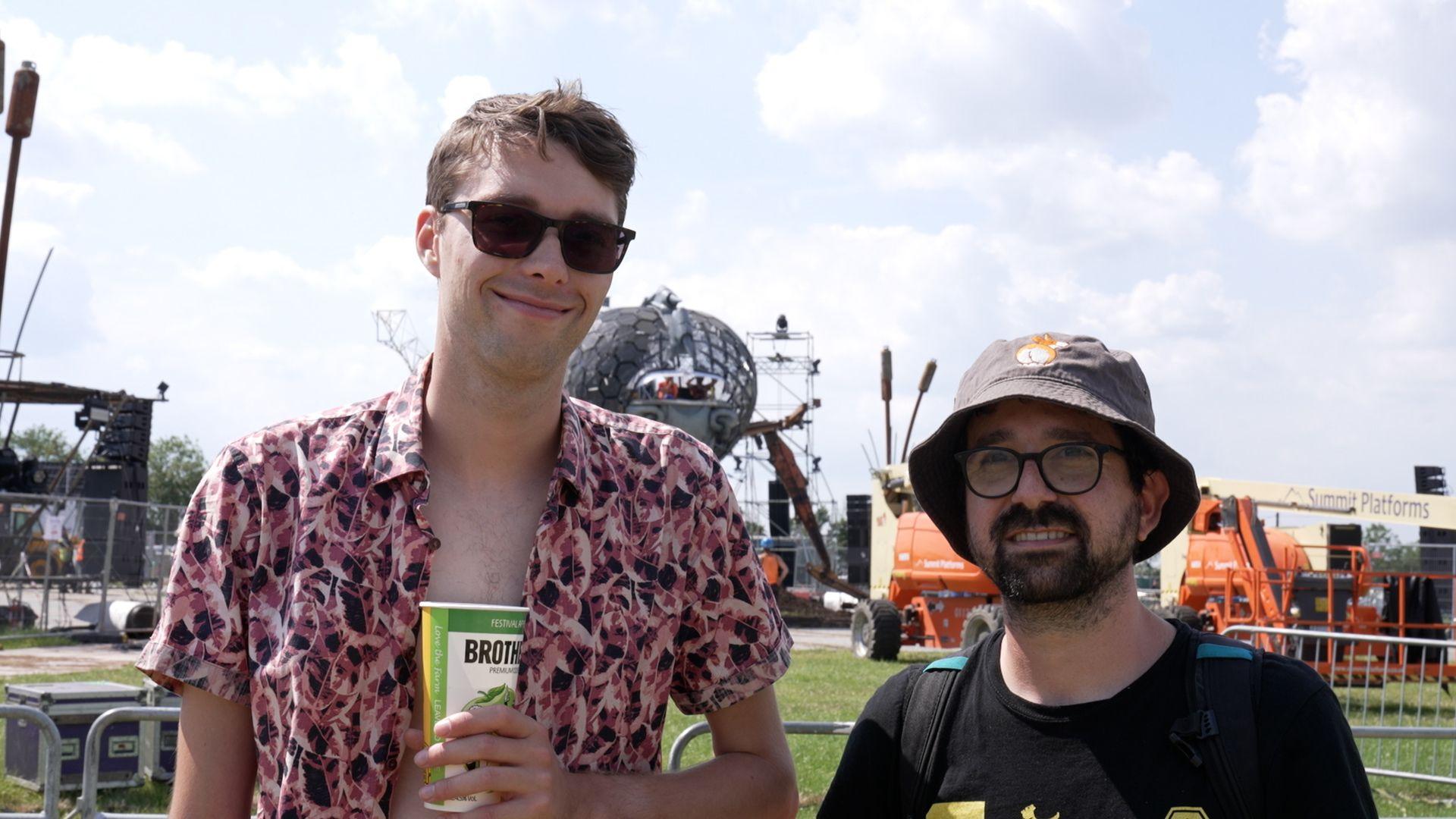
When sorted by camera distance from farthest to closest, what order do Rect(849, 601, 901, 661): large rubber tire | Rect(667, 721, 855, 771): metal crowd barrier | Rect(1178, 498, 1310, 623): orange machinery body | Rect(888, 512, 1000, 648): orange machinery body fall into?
Rect(888, 512, 1000, 648): orange machinery body, Rect(849, 601, 901, 661): large rubber tire, Rect(1178, 498, 1310, 623): orange machinery body, Rect(667, 721, 855, 771): metal crowd barrier

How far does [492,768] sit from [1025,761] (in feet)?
3.23

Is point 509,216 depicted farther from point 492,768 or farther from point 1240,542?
point 1240,542

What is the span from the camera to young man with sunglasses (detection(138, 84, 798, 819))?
7.85 ft

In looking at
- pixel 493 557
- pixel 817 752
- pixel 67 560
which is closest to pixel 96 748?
pixel 493 557

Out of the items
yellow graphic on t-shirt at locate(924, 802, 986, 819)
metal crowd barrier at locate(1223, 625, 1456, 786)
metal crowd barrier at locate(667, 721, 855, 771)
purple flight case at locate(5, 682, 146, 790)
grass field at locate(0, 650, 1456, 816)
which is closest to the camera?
yellow graphic on t-shirt at locate(924, 802, 986, 819)

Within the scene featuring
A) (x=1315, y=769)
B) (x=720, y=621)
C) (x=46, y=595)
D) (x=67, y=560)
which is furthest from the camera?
(x=67, y=560)

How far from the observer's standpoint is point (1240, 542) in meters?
17.5

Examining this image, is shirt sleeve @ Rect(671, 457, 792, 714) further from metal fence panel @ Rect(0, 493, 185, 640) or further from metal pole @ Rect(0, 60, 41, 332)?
metal pole @ Rect(0, 60, 41, 332)

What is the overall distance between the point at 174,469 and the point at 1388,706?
9155cm

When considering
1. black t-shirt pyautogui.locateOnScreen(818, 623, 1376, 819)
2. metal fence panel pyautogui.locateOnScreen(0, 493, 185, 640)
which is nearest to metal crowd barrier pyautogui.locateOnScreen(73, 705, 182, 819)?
black t-shirt pyautogui.locateOnScreen(818, 623, 1376, 819)

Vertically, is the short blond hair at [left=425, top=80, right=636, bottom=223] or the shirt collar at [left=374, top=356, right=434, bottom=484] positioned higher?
the short blond hair at [left=425, top=80, right=636, bottom=223]

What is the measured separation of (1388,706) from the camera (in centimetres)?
1495

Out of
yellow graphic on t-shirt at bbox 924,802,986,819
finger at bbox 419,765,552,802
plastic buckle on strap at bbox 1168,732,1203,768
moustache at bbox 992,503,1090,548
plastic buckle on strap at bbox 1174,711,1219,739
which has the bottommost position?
yellow graphic on t-shirt at bbox 924,802,986,819

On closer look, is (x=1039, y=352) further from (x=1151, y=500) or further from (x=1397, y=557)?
(x=1397, y=557)
